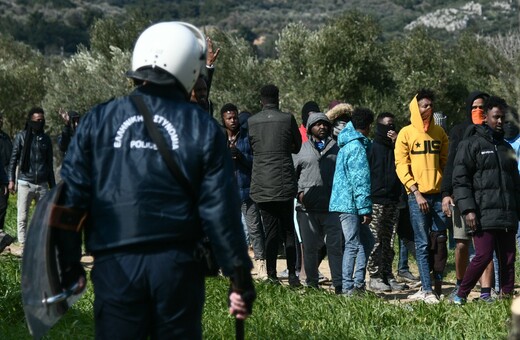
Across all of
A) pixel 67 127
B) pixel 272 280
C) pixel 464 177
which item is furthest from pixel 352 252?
pixel 67 127

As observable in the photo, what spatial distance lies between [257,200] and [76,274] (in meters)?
5.82

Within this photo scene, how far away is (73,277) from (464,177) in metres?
4.94

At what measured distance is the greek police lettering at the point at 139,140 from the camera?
421 cm

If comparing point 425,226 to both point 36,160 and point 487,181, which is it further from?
point 36,160

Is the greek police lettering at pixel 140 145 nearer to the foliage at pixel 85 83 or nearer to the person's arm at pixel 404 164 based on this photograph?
the person's arm at pixel 404 164

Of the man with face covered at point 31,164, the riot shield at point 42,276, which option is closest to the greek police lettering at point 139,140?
the riot shield at point 42,276

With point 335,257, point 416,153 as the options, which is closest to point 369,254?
point 335,257

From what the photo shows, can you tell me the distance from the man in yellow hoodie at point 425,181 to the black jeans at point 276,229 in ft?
4.04

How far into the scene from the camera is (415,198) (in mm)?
9742

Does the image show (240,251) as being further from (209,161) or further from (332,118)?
(332,118)

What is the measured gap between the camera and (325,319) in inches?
301

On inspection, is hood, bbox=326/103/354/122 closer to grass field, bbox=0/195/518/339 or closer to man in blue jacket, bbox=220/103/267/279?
man in blue jacket, bbox=220/103/267/279

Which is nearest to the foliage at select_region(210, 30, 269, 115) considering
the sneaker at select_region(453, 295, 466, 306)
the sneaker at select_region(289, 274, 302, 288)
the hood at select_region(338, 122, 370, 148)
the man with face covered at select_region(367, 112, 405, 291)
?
the man with face covered at select_region(367, 112, 405, 291)

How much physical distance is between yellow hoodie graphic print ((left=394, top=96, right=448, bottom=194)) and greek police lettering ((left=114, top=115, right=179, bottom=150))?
5.85 metres
